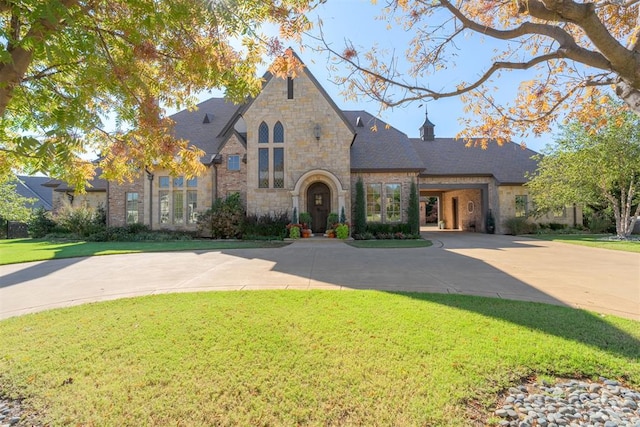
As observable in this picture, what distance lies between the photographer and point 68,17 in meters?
2.08

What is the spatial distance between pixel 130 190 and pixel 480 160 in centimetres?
2582

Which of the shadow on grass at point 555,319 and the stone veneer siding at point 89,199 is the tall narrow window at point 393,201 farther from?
the stone veneer siding at point 89,199

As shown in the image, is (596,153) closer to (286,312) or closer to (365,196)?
(365,196)

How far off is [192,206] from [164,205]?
76.3 inches

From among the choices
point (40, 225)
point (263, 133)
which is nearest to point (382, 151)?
point (263, 133)

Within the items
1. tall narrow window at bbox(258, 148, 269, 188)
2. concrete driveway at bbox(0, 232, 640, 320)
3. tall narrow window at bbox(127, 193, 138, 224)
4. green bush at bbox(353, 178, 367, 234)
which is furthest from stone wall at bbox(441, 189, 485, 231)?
tall narrow window at bbox(127, 193, 138, 224)

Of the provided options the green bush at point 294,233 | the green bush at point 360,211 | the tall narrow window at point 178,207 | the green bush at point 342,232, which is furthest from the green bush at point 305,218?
the tall narrow window at point 178,207

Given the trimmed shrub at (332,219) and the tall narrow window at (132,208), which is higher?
the tall narrow window at (132,208)

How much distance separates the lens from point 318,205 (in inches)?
722

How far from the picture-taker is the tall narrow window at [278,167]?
17625mm

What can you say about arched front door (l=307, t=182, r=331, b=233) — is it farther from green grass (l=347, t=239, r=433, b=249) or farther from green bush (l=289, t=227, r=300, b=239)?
green grass (l=347, t=239, r=433, b=249)

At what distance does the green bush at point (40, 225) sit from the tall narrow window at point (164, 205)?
7.52m

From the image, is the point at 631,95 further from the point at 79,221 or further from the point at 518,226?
the point at 79,221

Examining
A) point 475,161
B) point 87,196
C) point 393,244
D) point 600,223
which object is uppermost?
point 475,161
